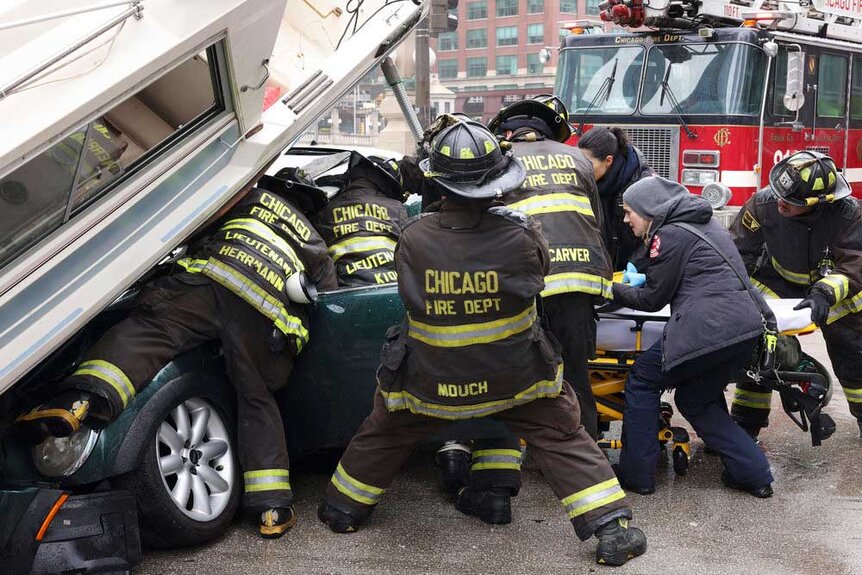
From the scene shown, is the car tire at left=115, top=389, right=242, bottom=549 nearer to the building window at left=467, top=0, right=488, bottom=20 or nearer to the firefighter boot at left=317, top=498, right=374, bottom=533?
the firefighter boot at left=317, top=498, right=374, bottom=533

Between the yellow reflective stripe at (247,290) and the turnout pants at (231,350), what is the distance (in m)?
0.06

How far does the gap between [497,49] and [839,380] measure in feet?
273

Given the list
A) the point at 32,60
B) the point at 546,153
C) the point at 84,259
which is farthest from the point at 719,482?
the point at 32,60

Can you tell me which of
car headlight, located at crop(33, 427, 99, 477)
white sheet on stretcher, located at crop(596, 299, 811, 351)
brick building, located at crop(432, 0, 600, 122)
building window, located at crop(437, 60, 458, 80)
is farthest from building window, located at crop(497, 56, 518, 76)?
car headlight, located at crop(33, 427, 99, 477)

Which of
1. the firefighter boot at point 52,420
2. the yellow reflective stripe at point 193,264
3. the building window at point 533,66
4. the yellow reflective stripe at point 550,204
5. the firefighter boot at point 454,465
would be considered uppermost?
the yellow reflective stripe at point 550,204

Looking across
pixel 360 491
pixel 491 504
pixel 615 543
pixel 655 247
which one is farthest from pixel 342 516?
pixel 655 247

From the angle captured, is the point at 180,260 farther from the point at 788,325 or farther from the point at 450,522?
the point at 788,325

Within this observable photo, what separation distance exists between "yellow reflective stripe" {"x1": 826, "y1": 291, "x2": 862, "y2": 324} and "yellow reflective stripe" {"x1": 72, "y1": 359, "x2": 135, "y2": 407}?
→ 3.38m

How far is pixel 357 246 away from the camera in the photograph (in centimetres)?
482

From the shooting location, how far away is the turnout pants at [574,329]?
4609mm

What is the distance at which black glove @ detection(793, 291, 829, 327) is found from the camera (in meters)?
4.95

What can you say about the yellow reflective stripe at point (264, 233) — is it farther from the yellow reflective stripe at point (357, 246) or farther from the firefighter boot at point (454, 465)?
the firefighter boot at point (454, 465)

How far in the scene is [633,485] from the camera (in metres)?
4.77

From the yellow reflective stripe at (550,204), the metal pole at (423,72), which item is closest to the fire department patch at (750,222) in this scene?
the yellow reflective stripe at (550,204)
